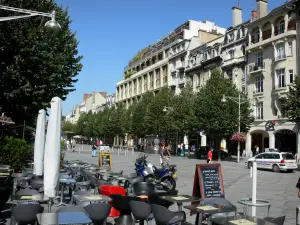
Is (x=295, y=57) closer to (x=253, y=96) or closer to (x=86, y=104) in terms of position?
(x=253, y=96)

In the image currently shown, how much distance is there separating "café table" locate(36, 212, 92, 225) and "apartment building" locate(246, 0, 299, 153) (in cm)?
3272

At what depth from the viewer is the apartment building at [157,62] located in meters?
63.4


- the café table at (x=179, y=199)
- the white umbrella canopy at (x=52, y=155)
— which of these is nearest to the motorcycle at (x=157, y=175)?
the white umbrella canopy at (x=52, y=155)

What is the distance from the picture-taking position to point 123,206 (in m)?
7.27

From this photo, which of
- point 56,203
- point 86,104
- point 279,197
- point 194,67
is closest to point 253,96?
point 194,67

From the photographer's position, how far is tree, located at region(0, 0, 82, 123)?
15.2 metres

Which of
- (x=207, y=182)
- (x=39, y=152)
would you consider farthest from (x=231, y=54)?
(x=207, y=182)

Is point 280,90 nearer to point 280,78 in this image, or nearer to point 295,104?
point 280,78

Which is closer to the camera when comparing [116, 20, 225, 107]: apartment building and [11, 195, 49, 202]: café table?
[11, 195, 49, 202]: café table

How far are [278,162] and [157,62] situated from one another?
164ft

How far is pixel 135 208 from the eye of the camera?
654 cm

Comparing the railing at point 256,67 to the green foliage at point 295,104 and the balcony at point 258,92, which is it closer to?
the balcony at point 258,92

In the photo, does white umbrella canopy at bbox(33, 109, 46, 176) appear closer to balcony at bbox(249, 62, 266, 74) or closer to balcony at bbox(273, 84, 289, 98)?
balcony at bbox(273, 84, 289, 98)

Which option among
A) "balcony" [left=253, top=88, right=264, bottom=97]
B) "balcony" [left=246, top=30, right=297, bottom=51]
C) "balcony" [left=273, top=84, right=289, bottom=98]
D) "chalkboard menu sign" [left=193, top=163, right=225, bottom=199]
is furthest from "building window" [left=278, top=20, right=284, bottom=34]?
"chalkboard menu sign" [left=193, top=163, right=225, bottom=199]
